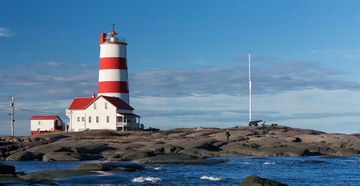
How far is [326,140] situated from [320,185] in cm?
2503

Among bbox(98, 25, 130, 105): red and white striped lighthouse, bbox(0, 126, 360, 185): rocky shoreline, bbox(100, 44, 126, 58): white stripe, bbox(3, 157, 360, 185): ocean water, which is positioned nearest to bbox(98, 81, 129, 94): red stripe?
bbox(98, 25, 130, 105): red and white striped lighthouse

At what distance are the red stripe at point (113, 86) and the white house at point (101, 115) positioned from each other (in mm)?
1294

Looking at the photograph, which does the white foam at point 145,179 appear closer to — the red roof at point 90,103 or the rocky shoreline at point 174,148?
the rocky shoreline at point 174,148

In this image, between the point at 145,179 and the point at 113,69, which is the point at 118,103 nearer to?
the point at 113,69

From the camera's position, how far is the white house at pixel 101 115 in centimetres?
5822

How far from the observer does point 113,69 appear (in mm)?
59438

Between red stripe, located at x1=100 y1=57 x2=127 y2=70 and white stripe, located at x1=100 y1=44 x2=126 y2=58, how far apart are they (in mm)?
538

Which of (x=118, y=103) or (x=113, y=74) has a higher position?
(x=113, y=74)

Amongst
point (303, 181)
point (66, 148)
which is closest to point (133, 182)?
point (303, 181)

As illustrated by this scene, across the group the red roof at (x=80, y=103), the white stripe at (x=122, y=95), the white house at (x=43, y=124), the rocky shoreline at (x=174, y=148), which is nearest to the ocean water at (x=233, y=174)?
the rocky shoreline at (x=174, y=148)

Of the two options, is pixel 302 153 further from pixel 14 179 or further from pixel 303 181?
pixel 14 179

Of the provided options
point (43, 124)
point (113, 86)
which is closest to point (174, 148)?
point (113, 86)

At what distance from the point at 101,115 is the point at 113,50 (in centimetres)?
861

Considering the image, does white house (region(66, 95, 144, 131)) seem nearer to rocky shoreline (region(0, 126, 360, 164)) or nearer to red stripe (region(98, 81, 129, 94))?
red stripe (region(98, 81, 129, 94))
